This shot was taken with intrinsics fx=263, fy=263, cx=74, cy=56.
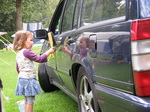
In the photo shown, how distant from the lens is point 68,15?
395 cm

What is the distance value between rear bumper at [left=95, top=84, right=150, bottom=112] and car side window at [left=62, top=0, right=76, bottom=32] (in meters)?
1.53

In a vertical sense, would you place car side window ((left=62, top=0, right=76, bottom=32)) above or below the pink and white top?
above

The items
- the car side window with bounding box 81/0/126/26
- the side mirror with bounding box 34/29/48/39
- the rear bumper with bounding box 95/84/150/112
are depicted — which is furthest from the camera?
the side mirror with bounding box 34/29/48/39

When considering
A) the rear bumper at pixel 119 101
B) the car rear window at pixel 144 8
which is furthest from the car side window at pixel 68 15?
the car rear window at pixel 144 8

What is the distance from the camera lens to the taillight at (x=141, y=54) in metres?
1.88

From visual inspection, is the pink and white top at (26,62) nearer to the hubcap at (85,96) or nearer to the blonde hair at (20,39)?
the blonde hair at (20,39)

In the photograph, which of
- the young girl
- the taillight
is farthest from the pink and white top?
the taillight

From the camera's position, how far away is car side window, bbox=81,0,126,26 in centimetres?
226

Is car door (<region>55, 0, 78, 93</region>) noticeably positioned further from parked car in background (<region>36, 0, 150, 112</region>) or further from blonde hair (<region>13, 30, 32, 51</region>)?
blonde hair (<region>13, 30, 32, 51</region>)

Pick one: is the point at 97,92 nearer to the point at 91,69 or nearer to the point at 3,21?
the point at 91,69

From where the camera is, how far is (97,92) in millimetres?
2441

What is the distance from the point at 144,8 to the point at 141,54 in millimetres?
340

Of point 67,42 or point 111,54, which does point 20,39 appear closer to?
point 67,42

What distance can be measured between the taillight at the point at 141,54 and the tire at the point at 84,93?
0.94m
